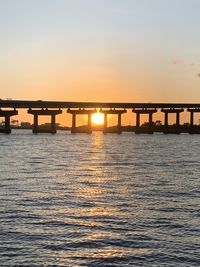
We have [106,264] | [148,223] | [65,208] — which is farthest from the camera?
[65,208]

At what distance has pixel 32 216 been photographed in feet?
67.1

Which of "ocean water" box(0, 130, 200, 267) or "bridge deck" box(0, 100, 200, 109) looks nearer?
"ocean water" box(0, 130, 200, 267)

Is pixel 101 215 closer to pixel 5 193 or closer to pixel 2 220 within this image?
pixel 2 220

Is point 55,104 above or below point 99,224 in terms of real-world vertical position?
above

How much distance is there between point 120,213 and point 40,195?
5940 millimetres

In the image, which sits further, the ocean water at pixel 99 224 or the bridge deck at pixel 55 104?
the bridge deck at pixel 55 104

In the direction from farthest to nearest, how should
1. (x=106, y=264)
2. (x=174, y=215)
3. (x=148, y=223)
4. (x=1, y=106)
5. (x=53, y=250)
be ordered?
(x=1, y=106) → (x=174, y=215) → (x=148, y=223) → (x=53, y=250) → (x=106, y=264)

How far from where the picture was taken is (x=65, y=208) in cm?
2253

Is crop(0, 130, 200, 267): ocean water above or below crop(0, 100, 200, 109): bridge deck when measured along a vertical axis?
below

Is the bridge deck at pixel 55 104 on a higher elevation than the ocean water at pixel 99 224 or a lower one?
higher

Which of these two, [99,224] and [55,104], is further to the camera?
[55,104]

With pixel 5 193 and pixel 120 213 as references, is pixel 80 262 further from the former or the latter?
pixel 5 193

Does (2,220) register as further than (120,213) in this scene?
No

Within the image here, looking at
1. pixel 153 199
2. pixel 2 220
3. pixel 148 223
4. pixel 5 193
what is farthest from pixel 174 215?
pixel 5 193
